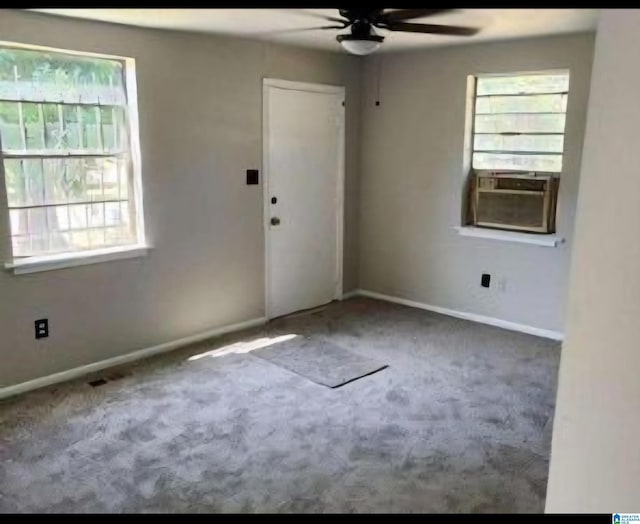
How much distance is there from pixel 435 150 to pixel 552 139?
3.02ft

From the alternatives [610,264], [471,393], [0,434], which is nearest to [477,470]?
[471,393]

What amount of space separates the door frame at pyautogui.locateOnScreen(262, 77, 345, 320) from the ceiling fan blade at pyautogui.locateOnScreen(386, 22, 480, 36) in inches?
49.3

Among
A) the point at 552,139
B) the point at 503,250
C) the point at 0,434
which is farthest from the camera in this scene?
the point at 503,250

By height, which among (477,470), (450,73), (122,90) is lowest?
(477,470)

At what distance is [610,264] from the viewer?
1.51m

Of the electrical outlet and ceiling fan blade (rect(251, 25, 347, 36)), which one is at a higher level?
ceiling fan blade (rect(251, 25, 347, 36))

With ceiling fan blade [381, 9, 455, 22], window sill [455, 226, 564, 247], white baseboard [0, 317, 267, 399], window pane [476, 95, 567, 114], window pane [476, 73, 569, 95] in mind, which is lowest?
white baseboard [0, 317, 267, 399]

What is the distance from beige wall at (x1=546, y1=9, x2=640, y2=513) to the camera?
1.42 meters

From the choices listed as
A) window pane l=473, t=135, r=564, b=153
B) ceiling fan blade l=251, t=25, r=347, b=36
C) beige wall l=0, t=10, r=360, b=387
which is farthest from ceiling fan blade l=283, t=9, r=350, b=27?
window pane l=473, t=135, r=564, b=153

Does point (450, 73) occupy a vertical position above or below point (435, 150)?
above

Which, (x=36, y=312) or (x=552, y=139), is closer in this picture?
(x=36, y=312)

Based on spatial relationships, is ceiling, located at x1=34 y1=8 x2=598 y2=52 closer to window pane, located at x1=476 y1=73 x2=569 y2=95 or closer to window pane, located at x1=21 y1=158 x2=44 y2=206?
window pane, located at x1=476 y1=73 x2=569 y2=95
